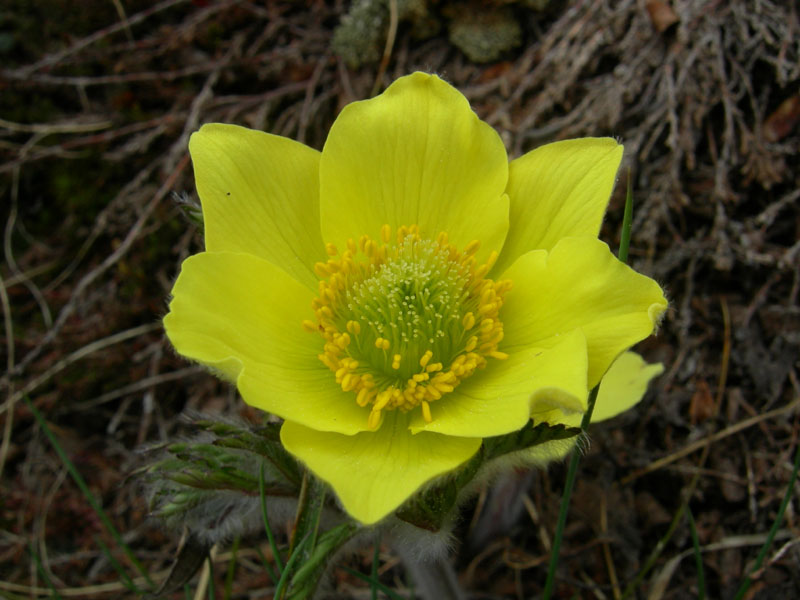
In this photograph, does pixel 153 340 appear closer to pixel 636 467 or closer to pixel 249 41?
pixel 249 41

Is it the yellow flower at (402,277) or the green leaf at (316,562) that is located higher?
the yellow flower at (402,277)

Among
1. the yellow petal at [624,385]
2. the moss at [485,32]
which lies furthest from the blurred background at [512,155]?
the yellow petal at [624,385]

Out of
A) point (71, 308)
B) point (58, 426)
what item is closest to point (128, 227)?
point (71, 308)

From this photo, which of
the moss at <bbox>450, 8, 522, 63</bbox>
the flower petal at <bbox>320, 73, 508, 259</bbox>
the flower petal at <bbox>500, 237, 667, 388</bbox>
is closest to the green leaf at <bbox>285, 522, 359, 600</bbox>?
the flower petal at <bbox>500, 237, 667, 388</bbox>

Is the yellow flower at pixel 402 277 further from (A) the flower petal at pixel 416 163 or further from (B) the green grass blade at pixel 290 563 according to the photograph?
(B) the green grass blade at pixel 290 563

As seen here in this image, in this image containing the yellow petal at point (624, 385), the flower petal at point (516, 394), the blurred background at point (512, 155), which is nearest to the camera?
the flower petal at point (516, 394)

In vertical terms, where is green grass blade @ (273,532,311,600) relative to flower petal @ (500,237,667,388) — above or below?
below

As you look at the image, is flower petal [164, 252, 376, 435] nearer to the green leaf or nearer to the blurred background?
the green leaf
